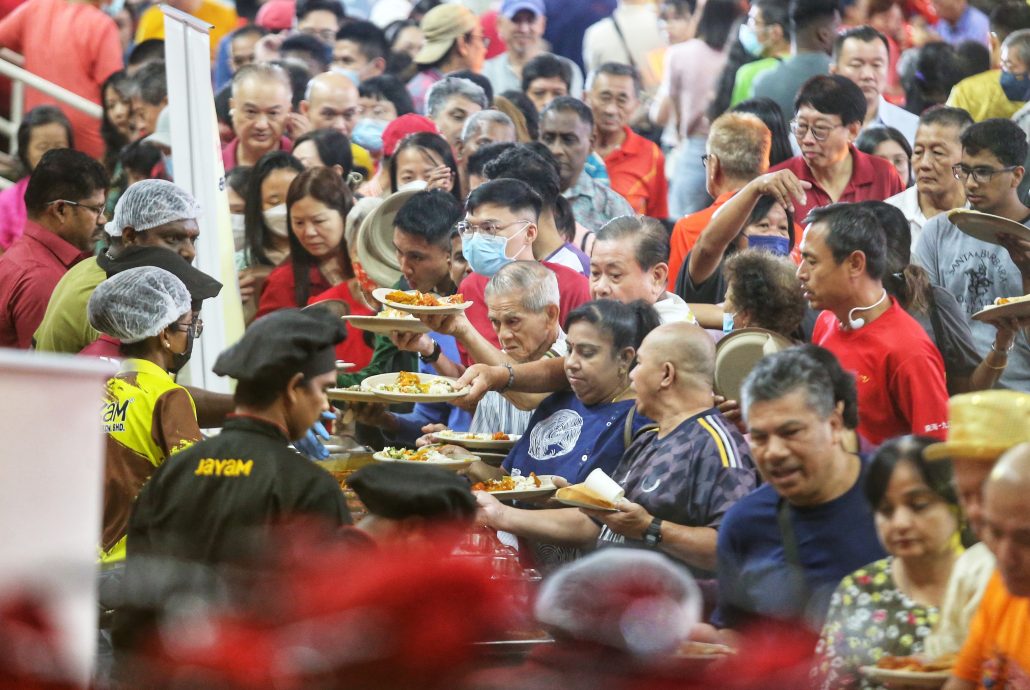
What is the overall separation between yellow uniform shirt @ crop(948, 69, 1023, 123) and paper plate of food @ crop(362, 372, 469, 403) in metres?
4.05

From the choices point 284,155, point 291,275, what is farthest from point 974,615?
point 284,155

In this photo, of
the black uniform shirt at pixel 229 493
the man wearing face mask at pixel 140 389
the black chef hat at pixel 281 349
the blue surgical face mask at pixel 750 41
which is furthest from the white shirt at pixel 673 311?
the blue surgical face mask at pixel 750 41

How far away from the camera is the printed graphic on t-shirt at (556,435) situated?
5613mm

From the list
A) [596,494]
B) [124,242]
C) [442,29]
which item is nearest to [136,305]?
[124,242]

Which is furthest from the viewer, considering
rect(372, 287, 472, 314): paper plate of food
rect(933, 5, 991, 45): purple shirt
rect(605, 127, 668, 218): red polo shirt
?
rect(933, 5, 991, 45): purple shirt

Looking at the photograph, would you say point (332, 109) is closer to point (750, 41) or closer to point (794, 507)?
point (750, 41)

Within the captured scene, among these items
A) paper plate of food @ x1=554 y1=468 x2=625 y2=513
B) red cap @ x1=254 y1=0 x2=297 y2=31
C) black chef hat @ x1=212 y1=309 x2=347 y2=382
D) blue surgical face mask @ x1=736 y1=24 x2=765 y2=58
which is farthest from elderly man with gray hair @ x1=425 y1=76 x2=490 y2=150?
black chef hat @ x1=212 y1=309 x2=347 y2=382

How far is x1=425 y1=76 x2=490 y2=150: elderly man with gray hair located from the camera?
9250mm

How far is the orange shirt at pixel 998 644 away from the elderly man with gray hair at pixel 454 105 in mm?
6469

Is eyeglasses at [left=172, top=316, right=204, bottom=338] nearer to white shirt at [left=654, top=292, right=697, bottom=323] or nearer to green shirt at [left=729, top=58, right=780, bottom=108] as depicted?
white shirt at [left=654, top=292, right=697, bottom=323]

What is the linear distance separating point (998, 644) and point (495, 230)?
12.9ft

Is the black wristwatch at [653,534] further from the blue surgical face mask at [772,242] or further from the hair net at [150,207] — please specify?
the hair net at [150,207]

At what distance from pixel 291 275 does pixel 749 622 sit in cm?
438

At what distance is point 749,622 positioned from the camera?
3520mm
